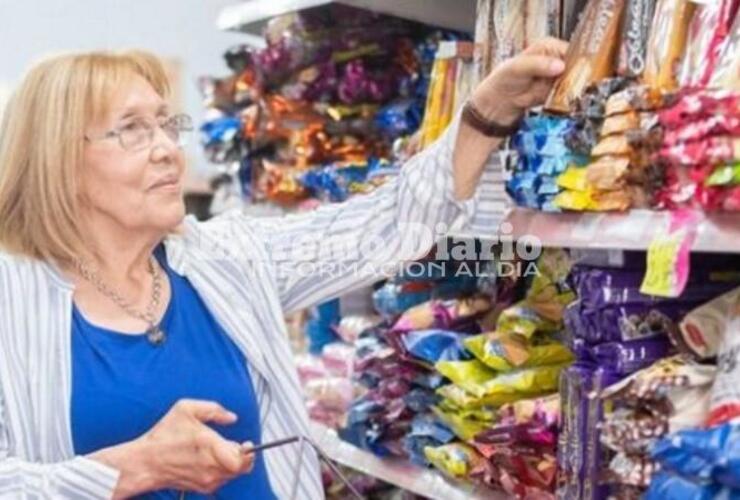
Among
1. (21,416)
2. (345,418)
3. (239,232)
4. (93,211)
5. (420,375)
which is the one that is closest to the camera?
(21,416)

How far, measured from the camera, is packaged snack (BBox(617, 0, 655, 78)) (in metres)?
1.38

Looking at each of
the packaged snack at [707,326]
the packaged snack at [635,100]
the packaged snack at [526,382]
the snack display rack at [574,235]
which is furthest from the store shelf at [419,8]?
the packaged snack at [707,326]

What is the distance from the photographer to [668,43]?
4.35ft

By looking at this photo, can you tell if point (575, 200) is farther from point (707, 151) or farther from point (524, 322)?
point (524, 322)

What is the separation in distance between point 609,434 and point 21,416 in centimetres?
73

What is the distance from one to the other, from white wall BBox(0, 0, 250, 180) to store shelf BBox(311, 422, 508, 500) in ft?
3.02

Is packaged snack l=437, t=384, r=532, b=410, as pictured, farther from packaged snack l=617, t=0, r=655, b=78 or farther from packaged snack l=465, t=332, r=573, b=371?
packaged snack l=617, t=0, r=655, b=78

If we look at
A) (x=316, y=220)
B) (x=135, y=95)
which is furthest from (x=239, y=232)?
(x=135, y=95)

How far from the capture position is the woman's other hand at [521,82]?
1490 mm

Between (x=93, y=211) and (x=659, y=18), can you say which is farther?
(x=93, y=211)

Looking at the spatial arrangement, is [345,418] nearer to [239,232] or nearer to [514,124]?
[239,232]

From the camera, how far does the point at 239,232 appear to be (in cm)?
178

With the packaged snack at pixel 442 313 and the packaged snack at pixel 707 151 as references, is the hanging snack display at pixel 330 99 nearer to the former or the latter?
the packaged snack at pixel 442 313

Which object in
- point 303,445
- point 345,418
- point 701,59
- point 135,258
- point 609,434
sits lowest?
point 345,418
